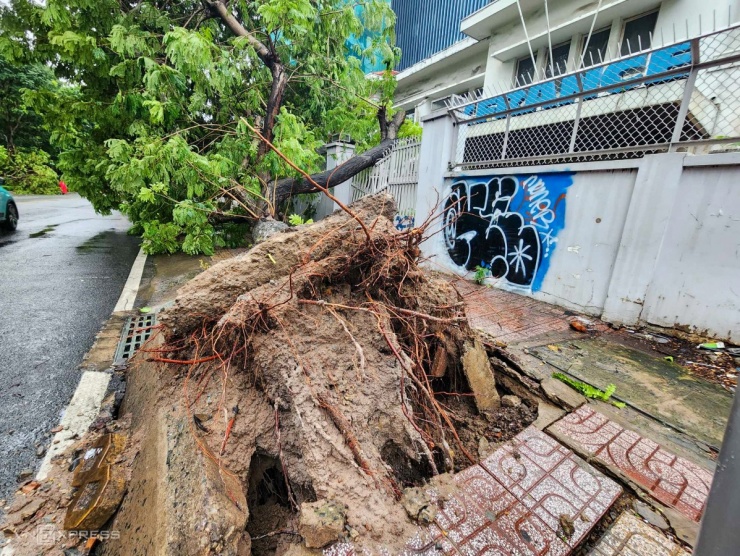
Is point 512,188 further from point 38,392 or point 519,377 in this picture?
point 38,392

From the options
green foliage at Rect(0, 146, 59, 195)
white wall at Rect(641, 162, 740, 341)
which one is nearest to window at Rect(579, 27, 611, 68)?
white wall at Rect(641, 162, 740, 341)

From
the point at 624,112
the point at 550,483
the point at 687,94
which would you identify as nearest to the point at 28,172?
the point at 624,112

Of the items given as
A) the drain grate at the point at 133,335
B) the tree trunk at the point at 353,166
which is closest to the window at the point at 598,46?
the tree trunk at the point at 353,166

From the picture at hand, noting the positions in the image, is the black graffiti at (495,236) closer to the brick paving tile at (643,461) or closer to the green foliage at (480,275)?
the green foliage at (480,275)

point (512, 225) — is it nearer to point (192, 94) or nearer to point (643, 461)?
point (643, 461)

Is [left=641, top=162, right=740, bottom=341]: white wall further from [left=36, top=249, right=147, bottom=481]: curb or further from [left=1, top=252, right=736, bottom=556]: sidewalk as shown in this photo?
[left=36, top=249, right=147, bottom=481]: curb

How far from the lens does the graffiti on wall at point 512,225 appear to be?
488 cm

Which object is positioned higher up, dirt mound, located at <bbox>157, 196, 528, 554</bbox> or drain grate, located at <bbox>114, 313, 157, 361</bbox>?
dirt mound, located at <bbox>157, 196, 528, 554</bbox>

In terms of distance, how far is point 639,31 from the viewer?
637cm

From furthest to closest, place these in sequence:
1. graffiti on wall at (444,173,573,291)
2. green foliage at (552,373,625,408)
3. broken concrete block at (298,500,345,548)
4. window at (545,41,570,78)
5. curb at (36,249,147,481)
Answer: window at (545,41,570,78) → graffiti on wall at (444,173,573,291) → green foliage at (552,373,625,408) → curb at (36,249,147,481) → broken concrete block at (298,500,345,548)

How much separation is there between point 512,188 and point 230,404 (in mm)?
5316

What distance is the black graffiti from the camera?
5.22 metres

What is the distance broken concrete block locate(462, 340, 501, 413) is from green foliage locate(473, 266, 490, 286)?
12.6ft

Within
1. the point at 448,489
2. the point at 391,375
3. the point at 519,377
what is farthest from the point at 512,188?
the point at 448,489
